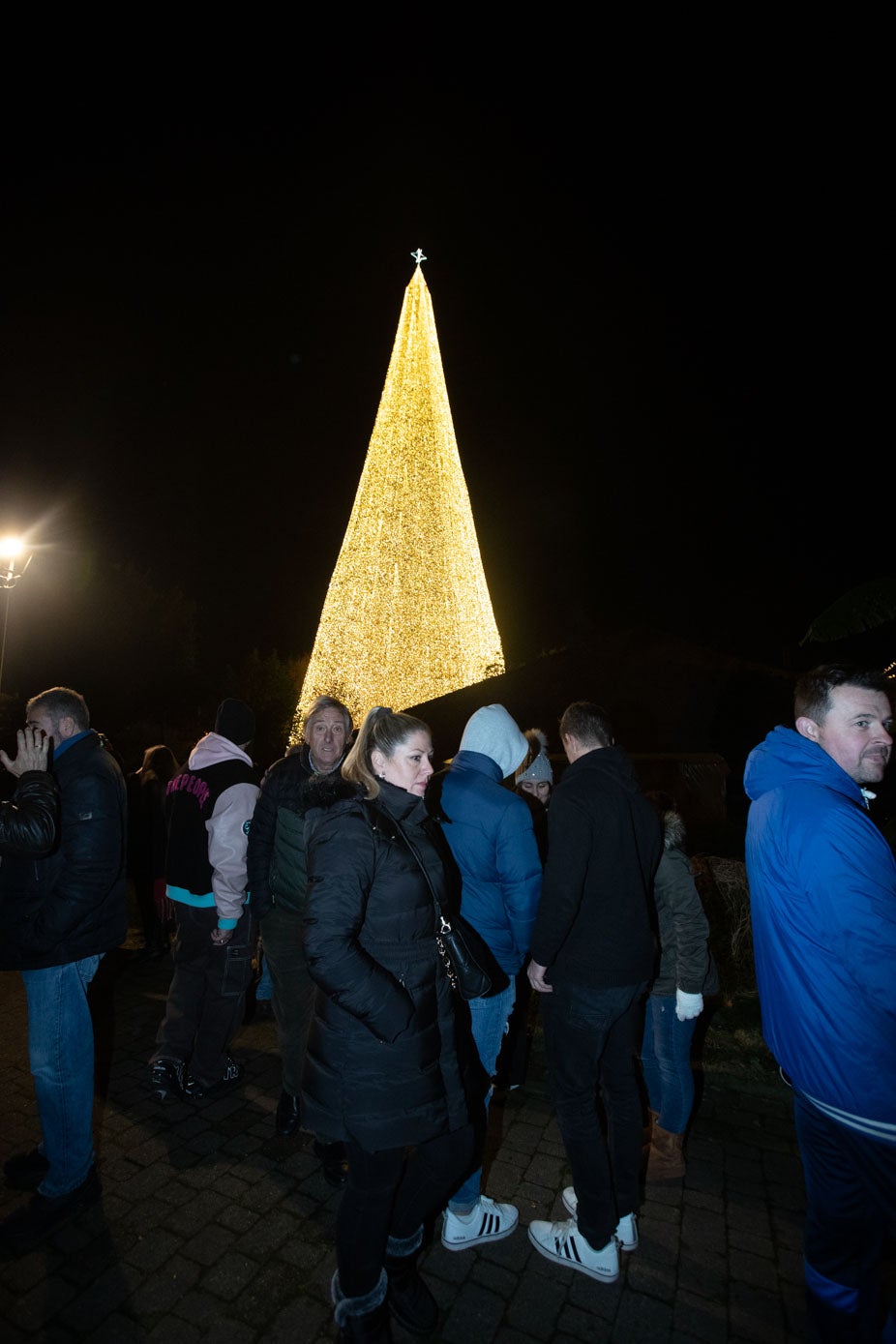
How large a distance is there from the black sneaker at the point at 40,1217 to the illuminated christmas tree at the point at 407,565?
14053 mm

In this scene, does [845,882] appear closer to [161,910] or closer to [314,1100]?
[314,1100]

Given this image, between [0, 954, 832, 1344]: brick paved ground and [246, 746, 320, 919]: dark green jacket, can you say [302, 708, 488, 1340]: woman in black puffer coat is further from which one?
[246, 746, 320, 919]: dark green jacket

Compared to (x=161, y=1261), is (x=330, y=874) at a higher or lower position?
higher

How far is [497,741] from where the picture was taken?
3.00 m

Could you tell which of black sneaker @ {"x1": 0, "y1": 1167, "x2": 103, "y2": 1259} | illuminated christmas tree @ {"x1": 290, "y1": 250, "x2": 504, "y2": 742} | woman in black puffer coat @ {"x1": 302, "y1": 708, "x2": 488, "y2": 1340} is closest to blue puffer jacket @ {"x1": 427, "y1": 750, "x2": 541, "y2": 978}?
woman in black puffer coat @ {"x1": 302, "y1": 708, "x2": 488, "y2": 1340}

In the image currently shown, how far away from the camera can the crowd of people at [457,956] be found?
2.05 metres

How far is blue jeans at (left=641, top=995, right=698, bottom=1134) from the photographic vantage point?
321 cm

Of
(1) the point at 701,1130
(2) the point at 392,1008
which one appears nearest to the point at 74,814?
(2) the point at 392,1008

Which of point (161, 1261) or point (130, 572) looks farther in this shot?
point (130, 572)

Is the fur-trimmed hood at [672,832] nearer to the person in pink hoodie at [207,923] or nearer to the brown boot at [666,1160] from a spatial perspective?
the brown boot at [666,1160]

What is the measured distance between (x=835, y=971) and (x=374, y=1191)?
1629 mm

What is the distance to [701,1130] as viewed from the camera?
374 centimetres

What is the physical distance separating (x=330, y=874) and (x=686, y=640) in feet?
46.9

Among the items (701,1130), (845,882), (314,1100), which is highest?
(845,882)
